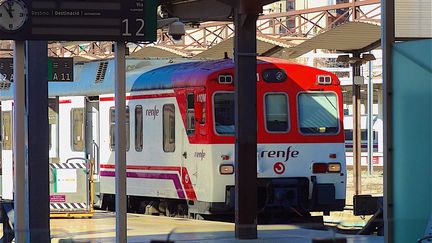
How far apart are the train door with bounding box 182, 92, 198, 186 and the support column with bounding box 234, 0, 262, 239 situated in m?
3.29

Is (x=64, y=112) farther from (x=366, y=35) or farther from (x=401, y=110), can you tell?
(x=401, y=110)

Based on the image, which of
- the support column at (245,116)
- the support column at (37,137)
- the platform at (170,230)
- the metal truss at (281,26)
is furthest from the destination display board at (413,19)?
the metal truss at (281,26)

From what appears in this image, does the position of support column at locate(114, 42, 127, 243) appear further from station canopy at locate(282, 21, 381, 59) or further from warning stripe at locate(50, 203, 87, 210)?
station canopy at locate(282, 21, 381, 59)

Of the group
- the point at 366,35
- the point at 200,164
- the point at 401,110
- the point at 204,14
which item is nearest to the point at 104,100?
the point at 200,164

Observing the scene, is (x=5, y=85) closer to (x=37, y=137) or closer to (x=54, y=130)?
(x=54, y=130)

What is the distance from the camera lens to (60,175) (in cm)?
1823

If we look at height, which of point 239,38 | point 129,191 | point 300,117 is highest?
point 239,38

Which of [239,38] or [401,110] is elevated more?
[239,38]

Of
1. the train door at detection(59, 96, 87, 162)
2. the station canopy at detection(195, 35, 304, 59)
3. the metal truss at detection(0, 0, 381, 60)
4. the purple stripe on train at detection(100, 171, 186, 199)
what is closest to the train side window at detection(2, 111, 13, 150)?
the train door at detection(59, 96, 87, 162)

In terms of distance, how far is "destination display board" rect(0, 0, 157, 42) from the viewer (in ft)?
35.9

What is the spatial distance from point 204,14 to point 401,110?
621 cm

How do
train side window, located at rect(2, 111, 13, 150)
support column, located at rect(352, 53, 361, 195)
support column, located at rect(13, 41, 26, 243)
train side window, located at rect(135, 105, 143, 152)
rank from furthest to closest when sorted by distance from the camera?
support column, located at rect(352, 53, 361, 195) < train side window, located at rect(2, 111, 13, 150) < train side window, located at rect(135, 105, 143, 152) < support column, located at rect(13, 41, 26, 243)

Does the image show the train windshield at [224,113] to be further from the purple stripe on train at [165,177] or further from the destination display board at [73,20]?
the destination display board at [73,20]

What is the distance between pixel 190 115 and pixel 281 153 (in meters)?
1.76
